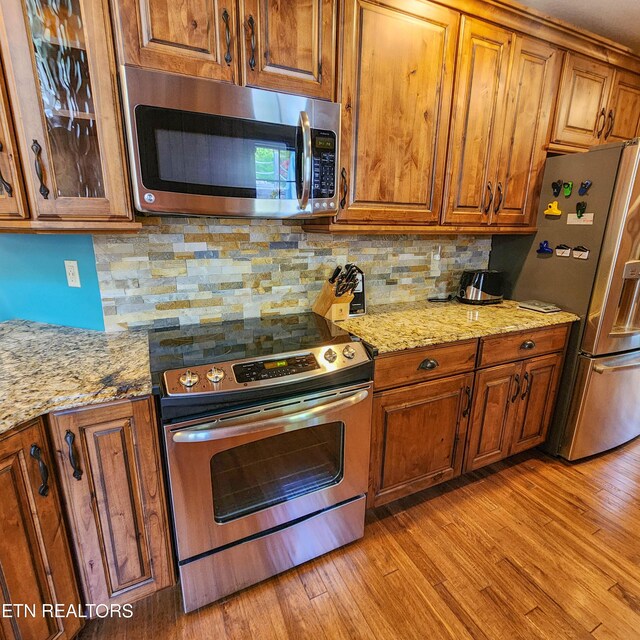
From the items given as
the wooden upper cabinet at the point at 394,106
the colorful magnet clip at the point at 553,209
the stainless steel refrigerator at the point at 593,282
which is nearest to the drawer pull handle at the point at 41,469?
the wooden upper cabinet at the point at 394,106

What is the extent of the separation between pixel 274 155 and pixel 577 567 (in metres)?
2.12

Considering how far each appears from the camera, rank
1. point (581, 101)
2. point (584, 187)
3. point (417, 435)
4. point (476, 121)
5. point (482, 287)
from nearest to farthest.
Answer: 1. point (417, 435)
2. point (476, 121)
3. point (584, 187)
4. point (581, 101)
5. point (482, 287)

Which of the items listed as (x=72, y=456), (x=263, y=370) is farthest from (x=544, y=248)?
(x=72, y=456)

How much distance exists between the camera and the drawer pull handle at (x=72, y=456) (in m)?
1.04

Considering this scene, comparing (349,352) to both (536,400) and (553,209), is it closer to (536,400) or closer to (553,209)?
(536,400)

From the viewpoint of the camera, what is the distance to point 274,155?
134cm

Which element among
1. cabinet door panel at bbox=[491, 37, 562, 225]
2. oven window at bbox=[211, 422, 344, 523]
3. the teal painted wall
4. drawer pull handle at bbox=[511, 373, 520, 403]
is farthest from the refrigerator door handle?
the teal painted wall

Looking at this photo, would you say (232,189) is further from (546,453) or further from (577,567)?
(546,453)

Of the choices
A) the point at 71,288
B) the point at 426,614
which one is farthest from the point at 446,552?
the point at 71,288

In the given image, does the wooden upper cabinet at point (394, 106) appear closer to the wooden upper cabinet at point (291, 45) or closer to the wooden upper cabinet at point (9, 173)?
the wooden upper cabinet at point (291, 45)

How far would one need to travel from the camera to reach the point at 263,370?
48.9 inches

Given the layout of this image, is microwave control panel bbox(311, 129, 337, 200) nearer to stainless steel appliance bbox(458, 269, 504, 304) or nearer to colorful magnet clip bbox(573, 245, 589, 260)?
stainless steel appliance bbox(458, 269, 504, 304)

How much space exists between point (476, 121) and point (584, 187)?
0.71 meters

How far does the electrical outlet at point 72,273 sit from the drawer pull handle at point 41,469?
795 millimetres
